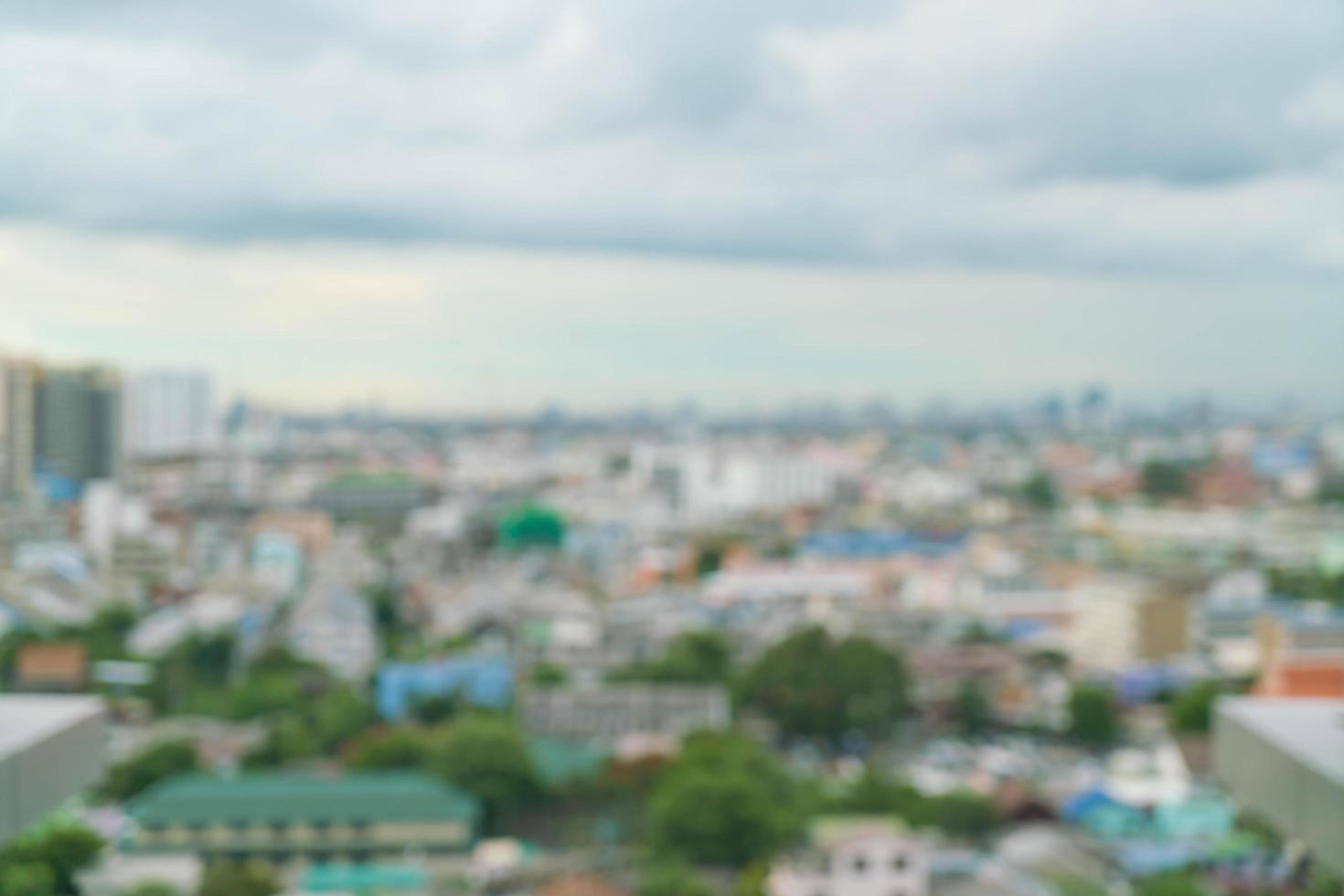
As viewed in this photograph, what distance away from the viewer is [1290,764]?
18.9 inches

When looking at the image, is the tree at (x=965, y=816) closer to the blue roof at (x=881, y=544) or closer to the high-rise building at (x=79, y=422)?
the blue roof at (x=881, y=544)

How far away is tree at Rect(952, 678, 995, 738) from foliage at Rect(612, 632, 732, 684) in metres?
0.87

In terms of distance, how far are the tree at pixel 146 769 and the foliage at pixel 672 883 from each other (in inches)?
64.5

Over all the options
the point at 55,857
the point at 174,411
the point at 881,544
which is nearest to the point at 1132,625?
the point at 881,544

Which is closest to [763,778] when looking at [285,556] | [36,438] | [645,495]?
[285,556]

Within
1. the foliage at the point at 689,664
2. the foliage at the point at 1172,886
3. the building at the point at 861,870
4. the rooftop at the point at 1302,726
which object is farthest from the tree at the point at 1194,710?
the rooftop at the point at 1302,726

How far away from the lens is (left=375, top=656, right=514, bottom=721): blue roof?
5699 mm

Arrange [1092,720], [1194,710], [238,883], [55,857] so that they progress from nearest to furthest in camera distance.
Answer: [55,857] < [238,883] < [1194,710] < [1092,720]

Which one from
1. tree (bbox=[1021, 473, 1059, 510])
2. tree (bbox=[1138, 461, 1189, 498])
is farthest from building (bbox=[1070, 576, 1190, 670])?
tree (bbox=[1021, 473, 1059, 510])

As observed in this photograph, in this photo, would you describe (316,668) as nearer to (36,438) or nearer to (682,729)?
(682,729)

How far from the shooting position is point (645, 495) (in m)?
15.3

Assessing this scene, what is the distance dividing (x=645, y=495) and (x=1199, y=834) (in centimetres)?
1136

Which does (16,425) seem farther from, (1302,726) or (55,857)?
(1302,726)

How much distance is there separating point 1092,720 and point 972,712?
0.46 meters
